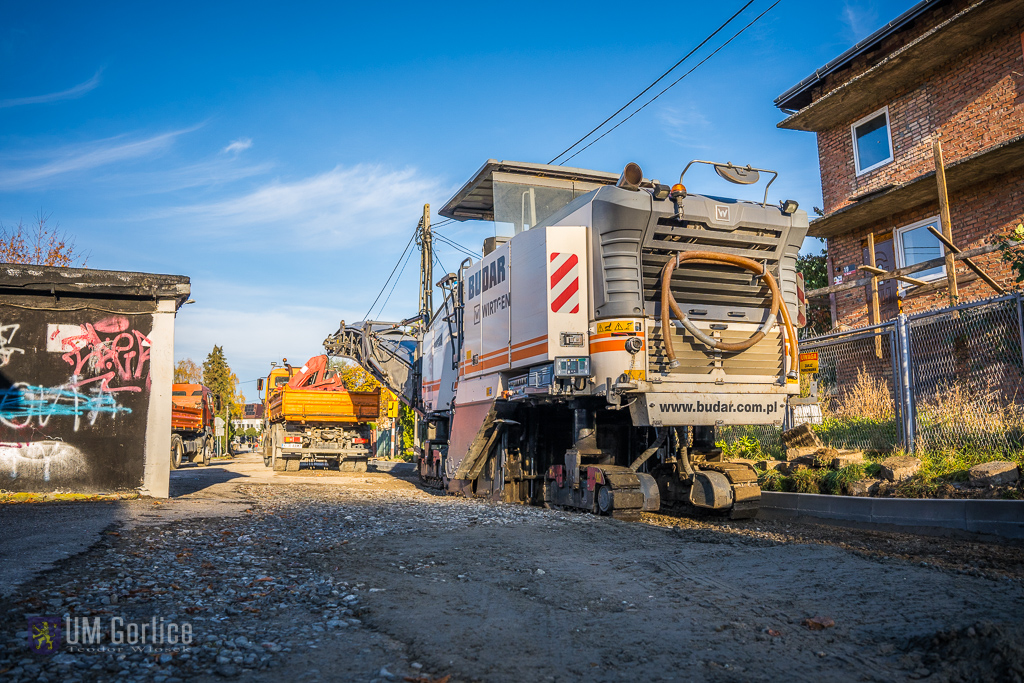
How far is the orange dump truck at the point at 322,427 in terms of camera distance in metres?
22.8

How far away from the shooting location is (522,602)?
4.68 meters

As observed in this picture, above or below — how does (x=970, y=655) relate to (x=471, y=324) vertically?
below

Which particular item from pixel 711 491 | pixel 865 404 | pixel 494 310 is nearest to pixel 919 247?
pixel 865 404

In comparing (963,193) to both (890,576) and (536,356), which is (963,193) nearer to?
(536,356)

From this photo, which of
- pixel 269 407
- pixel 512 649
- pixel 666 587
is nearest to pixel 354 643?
pixel 512 649

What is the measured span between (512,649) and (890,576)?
3.02 meters

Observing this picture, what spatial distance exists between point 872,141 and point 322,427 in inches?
698

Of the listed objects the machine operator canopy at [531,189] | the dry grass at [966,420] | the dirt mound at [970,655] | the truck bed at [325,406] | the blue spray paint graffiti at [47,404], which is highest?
the machine operator canopy at [531,189]

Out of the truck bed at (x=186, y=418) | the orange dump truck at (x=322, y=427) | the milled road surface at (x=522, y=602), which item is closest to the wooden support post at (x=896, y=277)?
the milled road surface at (x=522, y=602)

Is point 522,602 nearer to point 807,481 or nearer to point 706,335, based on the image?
point 706,335

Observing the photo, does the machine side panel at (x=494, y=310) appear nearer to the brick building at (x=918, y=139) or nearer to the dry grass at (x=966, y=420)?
the dry grass at (x=966, y=420)

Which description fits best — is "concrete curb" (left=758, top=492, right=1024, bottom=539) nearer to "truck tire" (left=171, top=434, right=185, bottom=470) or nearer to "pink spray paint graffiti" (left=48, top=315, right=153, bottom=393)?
"pink spray paint graffiti" (left=48, top=315, right=153, bottom=393)

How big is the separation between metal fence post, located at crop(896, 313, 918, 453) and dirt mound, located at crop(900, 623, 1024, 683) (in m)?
6.72

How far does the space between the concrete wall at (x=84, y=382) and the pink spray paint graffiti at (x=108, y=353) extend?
14mm
